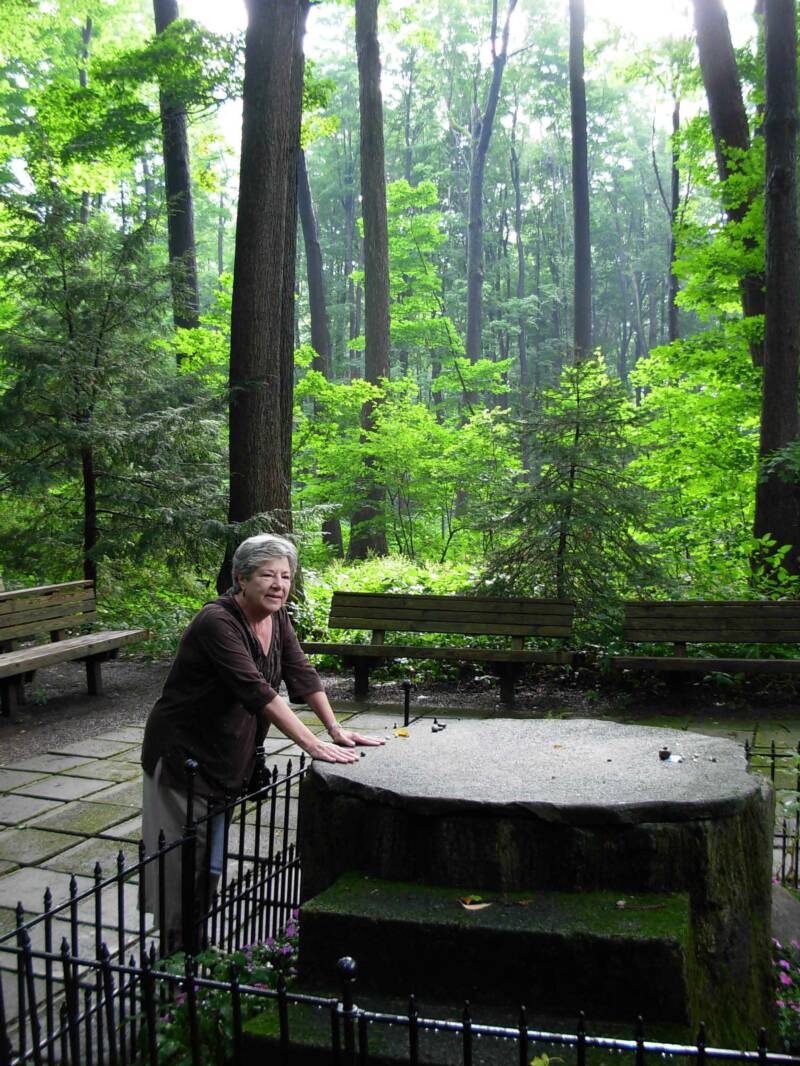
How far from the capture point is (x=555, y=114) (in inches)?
1446

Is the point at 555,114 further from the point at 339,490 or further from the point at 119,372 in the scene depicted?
the point at 119,372

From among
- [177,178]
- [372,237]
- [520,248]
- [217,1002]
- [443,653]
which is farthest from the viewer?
[520,248]

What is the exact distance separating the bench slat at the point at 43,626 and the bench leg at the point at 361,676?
2784 mm

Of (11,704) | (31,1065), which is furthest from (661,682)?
(31,1065)

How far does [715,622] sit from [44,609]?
6.06 metres

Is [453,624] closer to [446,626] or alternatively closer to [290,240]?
[446,626]

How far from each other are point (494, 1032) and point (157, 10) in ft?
54.7

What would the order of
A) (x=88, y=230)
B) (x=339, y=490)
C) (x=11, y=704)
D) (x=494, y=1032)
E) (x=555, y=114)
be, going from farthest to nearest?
(x=555, y=114), (x=339, y=490), (x=88, y=230), (x=11, y=704), (x=494, y=1032)

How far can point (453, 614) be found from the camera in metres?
7.96

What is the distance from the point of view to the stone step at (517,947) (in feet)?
8.17

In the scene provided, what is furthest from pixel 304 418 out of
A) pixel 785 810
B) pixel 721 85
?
pixel 785 810

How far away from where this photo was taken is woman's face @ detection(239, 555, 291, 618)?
3193mm

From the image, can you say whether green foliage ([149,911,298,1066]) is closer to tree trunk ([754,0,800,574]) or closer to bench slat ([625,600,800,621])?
bench slat ([625,600,800,621])

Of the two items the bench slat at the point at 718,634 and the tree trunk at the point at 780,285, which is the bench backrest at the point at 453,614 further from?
the tree trunk at the point at 780,285
